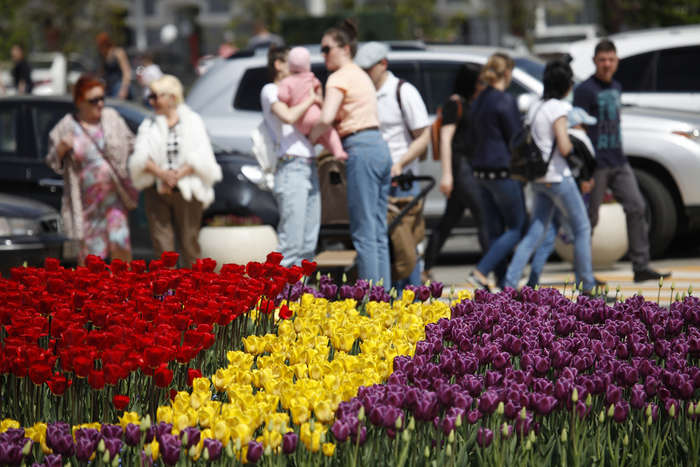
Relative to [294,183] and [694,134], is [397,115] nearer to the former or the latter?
[294,183]

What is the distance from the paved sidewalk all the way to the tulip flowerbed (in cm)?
383

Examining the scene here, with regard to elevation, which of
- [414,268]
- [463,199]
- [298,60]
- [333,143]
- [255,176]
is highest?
[298,60]

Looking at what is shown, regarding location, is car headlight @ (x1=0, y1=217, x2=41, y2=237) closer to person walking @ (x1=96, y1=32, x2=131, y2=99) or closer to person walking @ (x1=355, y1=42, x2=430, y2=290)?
person walking @ (x1=355, y1=42, x2=430, y2=290)

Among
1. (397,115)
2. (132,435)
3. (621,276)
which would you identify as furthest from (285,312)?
(621,276)

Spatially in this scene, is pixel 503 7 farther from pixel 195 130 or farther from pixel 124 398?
pixel 124 398

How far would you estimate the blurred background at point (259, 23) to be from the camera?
25.4 m

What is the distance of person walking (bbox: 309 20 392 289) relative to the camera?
306 inches

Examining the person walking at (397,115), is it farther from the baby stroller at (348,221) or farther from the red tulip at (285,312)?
the red tulip at (285,312)

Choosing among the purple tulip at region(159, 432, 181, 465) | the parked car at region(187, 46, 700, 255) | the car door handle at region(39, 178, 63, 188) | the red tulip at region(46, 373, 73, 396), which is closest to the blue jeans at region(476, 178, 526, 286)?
the parked car at region(187, 46, 700, 255)

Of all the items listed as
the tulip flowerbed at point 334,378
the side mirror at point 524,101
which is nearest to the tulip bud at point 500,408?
the tulip flowerbed at point 334,378

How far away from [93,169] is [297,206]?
185 cm

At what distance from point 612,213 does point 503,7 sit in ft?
114

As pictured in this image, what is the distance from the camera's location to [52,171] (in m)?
10.8

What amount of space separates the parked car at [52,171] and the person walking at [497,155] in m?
1.86
